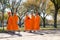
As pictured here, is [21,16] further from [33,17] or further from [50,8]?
[33,17]

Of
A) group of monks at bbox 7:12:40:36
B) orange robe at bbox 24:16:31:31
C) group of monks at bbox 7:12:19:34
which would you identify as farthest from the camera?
orange robe at bbox 24:16:31:31

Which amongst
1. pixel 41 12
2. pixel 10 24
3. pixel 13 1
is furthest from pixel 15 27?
pixel 41 12

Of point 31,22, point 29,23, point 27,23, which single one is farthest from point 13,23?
point 31,22

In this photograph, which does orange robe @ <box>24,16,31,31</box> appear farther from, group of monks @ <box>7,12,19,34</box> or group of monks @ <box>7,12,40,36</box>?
group of monks @ <box>7,12,19,34</box>

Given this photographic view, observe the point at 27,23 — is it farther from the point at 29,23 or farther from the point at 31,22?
the point at 31,22

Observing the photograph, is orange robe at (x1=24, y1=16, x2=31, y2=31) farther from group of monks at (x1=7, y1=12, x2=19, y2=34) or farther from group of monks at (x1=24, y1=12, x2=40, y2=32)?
group of monks at (x1=7, y1=12, x2=19, y2=34)

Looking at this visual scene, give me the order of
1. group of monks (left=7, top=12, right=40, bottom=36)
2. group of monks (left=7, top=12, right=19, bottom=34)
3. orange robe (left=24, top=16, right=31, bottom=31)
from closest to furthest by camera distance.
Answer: group of monks (left=7, top=12, right=19, bottom=34) → group of monks (left=7, top=12, right=40, bottom=36) → orange robe (left=24, top=16, right=31, bottom=31)

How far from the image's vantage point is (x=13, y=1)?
1523 inches

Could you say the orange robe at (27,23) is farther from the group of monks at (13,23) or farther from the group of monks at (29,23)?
the group of monks at (13,23)

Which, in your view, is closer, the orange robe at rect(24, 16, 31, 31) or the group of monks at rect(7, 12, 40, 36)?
the group of monks at rect(7, 12, 40, 36)

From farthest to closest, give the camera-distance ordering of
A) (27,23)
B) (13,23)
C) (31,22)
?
(31,22) < (27,23) < (13,23)

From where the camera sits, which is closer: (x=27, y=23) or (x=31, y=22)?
(x=27, y=23)

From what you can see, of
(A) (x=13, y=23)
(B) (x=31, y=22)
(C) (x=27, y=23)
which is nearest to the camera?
(A) (x=13, y=23)

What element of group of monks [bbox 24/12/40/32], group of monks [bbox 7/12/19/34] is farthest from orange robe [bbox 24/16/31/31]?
group of monks [bbox 7/12/19/34]
